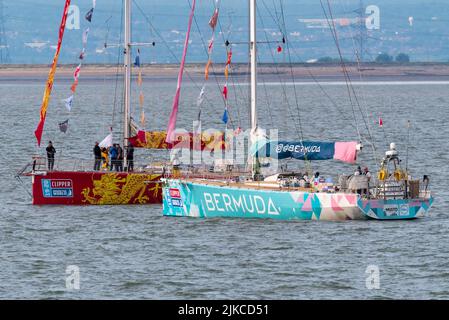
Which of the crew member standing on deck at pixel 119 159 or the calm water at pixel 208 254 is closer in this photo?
the calm water at pixel 208 254

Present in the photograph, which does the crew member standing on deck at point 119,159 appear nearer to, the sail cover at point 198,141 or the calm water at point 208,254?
the sail cover at point 198,141

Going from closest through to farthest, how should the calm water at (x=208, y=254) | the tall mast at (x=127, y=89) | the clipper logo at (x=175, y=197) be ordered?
the calm water at (x=208, y=254), the clipper logo at (x=175, y=197), the tall mast at (x=127, y=89)

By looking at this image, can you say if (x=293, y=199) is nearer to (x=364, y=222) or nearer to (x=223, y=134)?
(x=364, y=222)

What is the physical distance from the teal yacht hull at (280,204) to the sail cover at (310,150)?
204cm

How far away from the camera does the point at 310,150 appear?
48.8 m

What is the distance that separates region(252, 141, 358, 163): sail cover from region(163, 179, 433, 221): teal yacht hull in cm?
204

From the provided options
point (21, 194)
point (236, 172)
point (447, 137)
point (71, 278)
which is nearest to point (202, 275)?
point (71, 278)

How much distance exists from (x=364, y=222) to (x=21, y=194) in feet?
59.6

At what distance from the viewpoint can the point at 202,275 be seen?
125 ft

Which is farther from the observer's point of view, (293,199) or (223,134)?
(223,134)

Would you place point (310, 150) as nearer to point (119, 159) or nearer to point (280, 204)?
point (280, 204)

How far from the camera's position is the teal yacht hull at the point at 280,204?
45.8m

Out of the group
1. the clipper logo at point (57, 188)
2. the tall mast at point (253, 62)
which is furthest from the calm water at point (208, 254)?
the tall mast at point (253, 62)
